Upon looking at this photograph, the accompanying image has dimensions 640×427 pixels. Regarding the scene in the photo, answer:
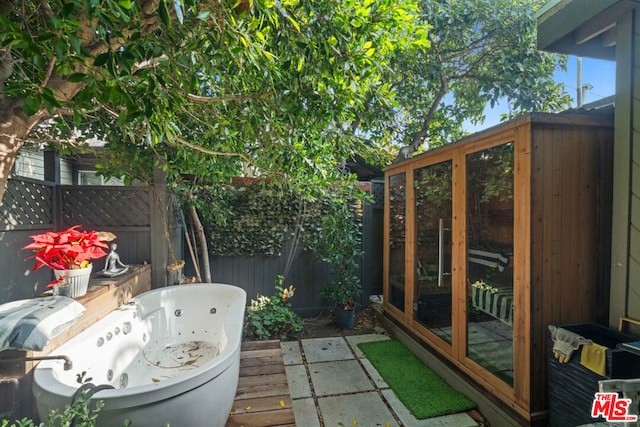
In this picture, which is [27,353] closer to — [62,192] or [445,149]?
[62,192]

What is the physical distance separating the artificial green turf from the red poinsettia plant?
8.76 ft

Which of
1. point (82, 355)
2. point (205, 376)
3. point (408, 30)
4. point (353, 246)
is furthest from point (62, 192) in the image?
point (408, 30)

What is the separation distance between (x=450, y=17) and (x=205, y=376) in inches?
184

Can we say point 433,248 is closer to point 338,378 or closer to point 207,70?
point 338,378

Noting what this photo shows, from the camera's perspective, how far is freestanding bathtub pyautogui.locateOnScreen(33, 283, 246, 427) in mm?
1374

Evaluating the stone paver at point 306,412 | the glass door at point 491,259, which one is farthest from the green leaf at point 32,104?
the glass door at point 491,259

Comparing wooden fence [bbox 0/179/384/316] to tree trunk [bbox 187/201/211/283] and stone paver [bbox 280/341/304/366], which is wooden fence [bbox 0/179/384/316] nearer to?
tree trunk [bbox 187/201/211/283]

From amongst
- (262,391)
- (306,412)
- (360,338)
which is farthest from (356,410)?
(360,338)

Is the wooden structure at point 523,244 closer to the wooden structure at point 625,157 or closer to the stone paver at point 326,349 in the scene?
the wooden structure at point 625,157

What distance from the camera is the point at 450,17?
3.78m

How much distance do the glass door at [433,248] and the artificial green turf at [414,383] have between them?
40 centimetres

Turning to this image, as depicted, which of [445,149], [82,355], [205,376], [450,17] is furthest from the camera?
[450,17]

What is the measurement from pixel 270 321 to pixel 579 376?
2.90 metres

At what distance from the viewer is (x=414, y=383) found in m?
2.65
